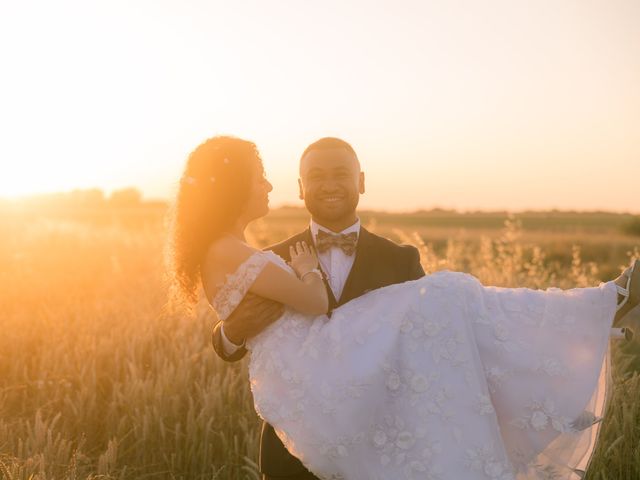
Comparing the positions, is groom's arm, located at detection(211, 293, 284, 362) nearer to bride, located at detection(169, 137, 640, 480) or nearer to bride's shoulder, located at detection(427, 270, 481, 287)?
bride, located at detection(169, 137, 640, 480)

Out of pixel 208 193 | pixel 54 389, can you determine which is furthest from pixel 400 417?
pixel 54 389

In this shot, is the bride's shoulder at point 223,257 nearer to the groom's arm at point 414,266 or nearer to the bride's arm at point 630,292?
the groom's arm at point 414,266

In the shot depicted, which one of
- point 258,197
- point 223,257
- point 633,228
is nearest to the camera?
point 223,257

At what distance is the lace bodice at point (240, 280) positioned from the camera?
260 centimetres

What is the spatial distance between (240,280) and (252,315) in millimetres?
159

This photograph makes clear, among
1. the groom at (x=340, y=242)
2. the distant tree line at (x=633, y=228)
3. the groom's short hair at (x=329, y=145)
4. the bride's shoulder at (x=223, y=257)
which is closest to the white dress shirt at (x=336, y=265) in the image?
→ the groom at (x=340, y=242)

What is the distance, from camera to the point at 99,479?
3.10m

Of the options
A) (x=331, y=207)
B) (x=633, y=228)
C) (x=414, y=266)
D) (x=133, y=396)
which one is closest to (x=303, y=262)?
(x=331, y=207)

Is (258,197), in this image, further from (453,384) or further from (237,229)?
(453,384)

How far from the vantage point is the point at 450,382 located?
91.1 inches

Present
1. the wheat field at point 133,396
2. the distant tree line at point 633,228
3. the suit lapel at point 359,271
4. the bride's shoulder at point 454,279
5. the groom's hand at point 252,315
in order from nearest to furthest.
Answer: the bride's shoulder at point 454,279
the groom's hand at point 252,315
the suit lapel at point 359,271
the wheat field at point 133,396
the distant tree line at point 633,228

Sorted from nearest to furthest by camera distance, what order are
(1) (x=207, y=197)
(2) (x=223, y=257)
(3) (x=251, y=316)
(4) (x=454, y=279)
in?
(4) (x=454, y=279) < (3) (x=251, y=316) < (2) (x=223, y=257) < (1) (x=207, y=197)

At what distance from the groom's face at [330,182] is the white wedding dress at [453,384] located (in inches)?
29.5

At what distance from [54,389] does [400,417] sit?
3.05 meters
